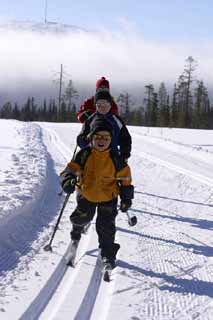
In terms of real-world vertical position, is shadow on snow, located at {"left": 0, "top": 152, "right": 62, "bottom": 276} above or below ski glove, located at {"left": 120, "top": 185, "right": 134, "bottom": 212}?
below

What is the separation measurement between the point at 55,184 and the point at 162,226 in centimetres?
369

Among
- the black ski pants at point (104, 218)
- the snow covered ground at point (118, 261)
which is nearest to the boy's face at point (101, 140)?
the black ski pants at point (104, 218)

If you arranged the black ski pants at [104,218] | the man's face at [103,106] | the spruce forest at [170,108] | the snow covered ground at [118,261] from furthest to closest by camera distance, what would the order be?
the spruce forest at [170,108] → the man's face at [103,106] → the black ski pants at [104,218] → the snow covered ground at [118,261]

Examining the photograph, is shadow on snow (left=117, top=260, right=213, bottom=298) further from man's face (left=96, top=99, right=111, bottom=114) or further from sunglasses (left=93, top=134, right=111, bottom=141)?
man's face (left=96, top=99, right=111, bottom=114)

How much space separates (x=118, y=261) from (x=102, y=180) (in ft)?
3.48

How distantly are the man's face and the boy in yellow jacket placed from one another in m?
0.71

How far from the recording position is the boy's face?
5.23 metres

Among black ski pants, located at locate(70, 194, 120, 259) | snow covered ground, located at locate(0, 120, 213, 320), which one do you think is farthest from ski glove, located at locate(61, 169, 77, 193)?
snow covered ground, located at locate(0, 120, 213, 320)

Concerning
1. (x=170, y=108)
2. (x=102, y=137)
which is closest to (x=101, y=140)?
(x=102, y=137)

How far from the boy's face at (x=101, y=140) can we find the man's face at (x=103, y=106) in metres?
0.89

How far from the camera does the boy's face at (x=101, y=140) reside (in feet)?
17.2

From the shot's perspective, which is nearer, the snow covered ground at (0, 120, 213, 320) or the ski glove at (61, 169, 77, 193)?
the snow covered ground at (0, 120, 213, 320)

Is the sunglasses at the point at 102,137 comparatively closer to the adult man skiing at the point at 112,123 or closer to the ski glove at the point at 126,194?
the ski glove at the point at 126,194

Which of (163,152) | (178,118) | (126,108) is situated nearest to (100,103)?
(163,152)
